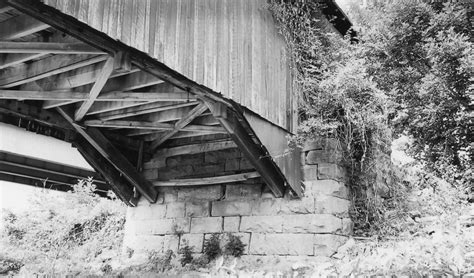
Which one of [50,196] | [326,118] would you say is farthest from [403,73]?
[50,196]

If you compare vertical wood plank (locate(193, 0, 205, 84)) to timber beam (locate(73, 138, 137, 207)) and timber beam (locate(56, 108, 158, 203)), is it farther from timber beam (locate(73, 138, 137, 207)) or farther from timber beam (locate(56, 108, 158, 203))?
timber beam (locate(73, 138, 137, 207))

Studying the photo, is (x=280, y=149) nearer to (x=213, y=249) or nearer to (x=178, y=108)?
(x=178, y=108)

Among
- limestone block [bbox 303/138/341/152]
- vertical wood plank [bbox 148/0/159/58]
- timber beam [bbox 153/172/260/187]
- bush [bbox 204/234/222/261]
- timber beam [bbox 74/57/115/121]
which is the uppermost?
vertical wood plank [bbox 148/0/159/58]

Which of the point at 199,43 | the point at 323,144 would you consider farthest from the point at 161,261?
the point at 199,43

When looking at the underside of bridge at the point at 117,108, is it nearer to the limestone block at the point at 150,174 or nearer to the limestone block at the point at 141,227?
the limestone block at the point at 150,174

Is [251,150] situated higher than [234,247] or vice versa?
[251,150]

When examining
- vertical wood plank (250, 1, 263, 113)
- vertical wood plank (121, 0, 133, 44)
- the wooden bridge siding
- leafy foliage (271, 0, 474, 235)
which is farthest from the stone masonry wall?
vertical wood plank (121, 0, 133, 44)

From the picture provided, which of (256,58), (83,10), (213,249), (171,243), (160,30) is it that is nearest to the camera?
(83,10)

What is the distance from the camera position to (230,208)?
19.1ft

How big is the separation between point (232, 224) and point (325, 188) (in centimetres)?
138

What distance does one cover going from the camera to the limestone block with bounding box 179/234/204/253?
5969mm

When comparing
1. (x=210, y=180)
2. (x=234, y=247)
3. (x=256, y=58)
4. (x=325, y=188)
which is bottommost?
(x=234, y=247)

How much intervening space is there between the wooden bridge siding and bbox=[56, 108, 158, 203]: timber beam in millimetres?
2271

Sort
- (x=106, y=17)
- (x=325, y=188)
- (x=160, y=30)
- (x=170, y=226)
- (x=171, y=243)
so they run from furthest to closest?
1. (x=170, y=226)
2. (x=171, y=243)
3. (x=325, y=188)
4. (x=160, y=30)
5. (x=106, y=17)
